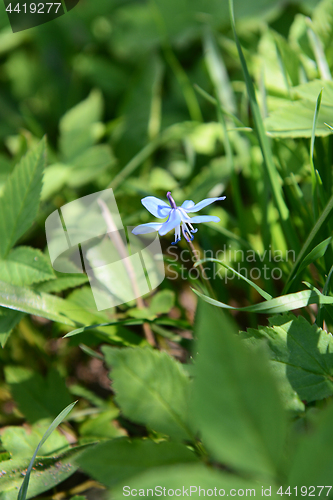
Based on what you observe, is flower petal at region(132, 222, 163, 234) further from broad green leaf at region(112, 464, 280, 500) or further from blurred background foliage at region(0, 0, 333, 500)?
broad green leaf at region(112, 464, 280, 500)

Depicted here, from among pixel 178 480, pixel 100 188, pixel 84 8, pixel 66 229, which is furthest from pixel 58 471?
pixel 84 8

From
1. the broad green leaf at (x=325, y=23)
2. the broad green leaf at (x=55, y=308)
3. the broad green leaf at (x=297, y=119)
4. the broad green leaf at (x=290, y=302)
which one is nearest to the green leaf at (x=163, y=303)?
the broad green leaf at (x=55, y=308)

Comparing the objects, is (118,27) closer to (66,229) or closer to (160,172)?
(160,172)

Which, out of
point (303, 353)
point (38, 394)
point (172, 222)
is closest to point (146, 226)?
point (172, 222)

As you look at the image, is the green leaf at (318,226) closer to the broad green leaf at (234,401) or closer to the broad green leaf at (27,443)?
the broad green leaf at (234,401)

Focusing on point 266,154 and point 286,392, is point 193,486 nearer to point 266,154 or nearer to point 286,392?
point 286,392

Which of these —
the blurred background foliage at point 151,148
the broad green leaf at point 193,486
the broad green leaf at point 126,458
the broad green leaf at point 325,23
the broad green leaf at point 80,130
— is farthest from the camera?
the broad green leaf at point 80,130
